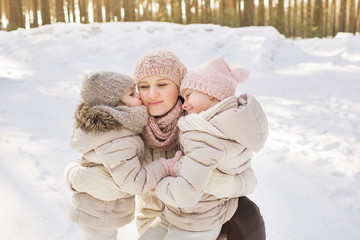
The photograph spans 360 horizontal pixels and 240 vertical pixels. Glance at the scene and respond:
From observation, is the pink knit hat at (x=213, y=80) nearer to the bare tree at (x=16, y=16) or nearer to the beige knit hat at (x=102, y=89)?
the beige knit hat at (x=102, y=89)

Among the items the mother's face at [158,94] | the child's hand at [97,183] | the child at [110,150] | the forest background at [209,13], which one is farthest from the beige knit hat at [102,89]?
the forest background at [209,13]

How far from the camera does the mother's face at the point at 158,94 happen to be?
202 centimetres

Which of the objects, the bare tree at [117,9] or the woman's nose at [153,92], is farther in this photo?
the bare tree at [117,9]

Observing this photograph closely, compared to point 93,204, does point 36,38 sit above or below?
above

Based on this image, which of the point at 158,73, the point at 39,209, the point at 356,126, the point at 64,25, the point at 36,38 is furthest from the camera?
the point at 64,25

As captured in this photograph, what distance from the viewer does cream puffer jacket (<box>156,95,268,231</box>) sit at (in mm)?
1712

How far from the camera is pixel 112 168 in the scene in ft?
5.91

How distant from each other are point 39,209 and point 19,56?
14.0ft

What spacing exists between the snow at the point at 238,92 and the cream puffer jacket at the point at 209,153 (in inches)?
43.4

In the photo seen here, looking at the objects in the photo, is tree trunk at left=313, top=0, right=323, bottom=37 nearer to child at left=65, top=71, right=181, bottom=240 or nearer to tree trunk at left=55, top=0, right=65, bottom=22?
tree trunk at left=55, top=0, right=65, bottom=22

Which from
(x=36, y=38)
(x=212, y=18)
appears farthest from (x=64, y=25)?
(x=212, y=18)

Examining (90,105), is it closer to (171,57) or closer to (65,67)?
(171,57)

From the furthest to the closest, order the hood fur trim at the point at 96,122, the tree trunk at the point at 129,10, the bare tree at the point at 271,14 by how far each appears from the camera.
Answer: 1. the tree trunk at the point at 129,10
2. the bare tree at the point at 271,14
3. the hood fur trim at the point at 96,122

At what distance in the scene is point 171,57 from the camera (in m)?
2.09
